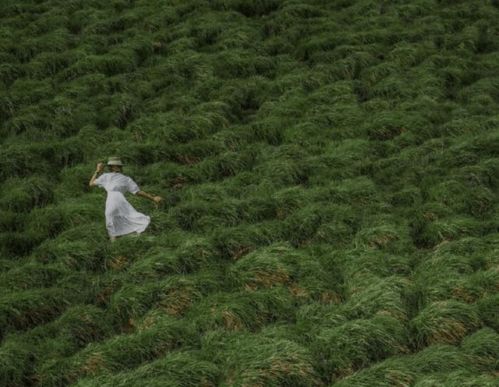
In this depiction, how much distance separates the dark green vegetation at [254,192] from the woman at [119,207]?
34 centimetres

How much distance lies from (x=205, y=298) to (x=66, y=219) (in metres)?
4.23

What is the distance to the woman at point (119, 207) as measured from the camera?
548 inches

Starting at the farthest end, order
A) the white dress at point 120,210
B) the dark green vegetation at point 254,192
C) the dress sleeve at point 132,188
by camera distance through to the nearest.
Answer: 1. the dress sleeve at point 132,188
2. the white dress at point 120,210
3. the dark green vegetation at point 254,192

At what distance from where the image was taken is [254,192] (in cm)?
1555

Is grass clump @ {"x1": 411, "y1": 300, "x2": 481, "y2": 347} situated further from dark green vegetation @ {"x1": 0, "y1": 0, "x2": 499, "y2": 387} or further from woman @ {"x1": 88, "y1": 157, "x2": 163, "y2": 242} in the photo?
woman @ {"x1": 88, "y1": 157, "x2": 163, "y2": 242}

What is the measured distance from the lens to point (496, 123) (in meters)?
17.8

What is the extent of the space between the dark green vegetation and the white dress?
341mm

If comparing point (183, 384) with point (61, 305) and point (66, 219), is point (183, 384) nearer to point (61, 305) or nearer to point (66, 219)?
point (61, 305)

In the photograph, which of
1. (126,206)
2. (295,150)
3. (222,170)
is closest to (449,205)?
(295,150)

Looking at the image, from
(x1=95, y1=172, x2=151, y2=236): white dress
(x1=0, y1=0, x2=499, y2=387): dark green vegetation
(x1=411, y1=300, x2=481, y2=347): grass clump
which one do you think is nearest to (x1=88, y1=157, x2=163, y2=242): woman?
(x1=95, y1=172, x2=151, y2=236): white dress

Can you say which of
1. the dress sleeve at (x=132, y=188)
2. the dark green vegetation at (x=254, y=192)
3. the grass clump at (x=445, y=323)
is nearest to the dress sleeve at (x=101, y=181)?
the dress sleeve at (x=132, y=188)

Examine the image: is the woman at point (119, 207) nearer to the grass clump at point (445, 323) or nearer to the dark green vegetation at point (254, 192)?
the dark green vegetation at point (254, 192)

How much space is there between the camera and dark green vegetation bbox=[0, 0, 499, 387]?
10.5 metres

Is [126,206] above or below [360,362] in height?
above
